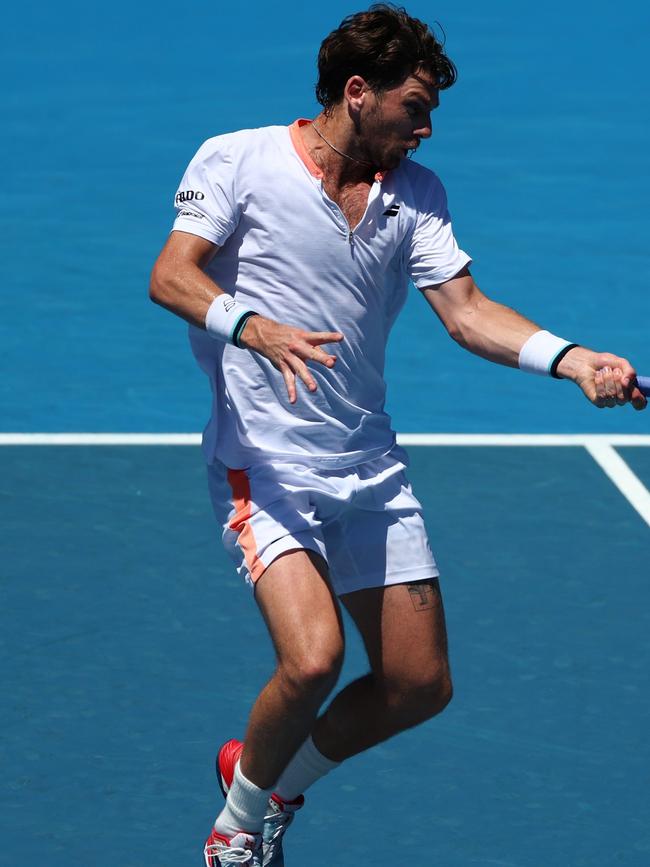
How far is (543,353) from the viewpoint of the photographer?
4965mm

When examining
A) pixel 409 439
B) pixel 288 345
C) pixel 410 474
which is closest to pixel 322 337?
pixel 288 345

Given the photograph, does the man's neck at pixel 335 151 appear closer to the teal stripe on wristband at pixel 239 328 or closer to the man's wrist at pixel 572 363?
the teal stripe on wristband at pixel 239 328

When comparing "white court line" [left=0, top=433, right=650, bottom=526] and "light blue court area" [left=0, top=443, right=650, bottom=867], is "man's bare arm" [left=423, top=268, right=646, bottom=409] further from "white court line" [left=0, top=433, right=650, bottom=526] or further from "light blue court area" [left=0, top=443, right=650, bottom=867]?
"white court line" [left=0, top=433, right=650, bottom=526]

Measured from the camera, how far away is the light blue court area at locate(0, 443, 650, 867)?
17.5ft

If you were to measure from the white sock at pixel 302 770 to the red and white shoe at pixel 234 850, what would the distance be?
20cm

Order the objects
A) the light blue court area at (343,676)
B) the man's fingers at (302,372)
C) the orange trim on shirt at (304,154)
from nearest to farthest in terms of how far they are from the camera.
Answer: the man's fingers at (302,372), the orange trim on shirt at (304,154), the light blue court area at (343,676)

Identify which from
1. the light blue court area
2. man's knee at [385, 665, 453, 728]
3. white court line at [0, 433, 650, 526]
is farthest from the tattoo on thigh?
white court line at [0, 433, 650, 526]

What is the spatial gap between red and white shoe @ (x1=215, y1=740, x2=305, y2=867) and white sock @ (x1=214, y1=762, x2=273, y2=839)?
10 cm

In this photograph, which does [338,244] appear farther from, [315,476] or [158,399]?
[158,399]

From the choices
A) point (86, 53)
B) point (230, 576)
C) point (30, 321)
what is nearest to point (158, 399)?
point (30, 321)

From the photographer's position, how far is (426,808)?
5449mm

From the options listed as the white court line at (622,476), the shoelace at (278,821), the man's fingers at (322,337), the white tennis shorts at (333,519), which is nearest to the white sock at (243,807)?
the shoelace at (278,821)

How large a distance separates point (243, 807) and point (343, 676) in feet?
4.80

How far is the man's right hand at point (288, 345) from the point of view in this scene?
4.36 m
